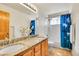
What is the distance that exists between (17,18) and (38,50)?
77 cm

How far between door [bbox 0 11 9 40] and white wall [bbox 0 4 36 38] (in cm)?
8

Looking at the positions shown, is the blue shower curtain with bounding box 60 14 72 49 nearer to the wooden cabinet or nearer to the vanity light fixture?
the wooden cabinet

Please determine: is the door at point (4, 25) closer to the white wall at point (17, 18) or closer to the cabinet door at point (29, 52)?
the white wall at point (17, 18)

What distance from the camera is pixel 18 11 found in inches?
84.2

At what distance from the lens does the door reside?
1.93 m

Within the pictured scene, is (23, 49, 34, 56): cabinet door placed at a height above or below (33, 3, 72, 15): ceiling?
below

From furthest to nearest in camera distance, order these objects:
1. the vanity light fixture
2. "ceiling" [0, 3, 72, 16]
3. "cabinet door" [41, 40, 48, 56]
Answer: "cabinet door" [41, 40, 48, 56]
the vanity light fixture
"ceiling" [0, 3, 72, 16]

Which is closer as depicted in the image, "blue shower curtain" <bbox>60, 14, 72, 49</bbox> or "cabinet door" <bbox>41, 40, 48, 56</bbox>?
"blue shower curtain" <bbox>60, 14, 72, 49</bbox>

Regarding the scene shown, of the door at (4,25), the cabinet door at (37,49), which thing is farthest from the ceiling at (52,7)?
the cabinet door at (37,49)

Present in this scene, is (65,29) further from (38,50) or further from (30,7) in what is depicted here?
(30,7)

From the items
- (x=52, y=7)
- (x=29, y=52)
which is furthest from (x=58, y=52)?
(x=52, y=7)

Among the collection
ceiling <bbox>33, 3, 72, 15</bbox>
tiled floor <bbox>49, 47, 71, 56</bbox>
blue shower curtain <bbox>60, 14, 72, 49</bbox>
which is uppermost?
ceiling <bbox>33, 3, 72, 15</bbox>

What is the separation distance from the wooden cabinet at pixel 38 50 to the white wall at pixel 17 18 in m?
0.45

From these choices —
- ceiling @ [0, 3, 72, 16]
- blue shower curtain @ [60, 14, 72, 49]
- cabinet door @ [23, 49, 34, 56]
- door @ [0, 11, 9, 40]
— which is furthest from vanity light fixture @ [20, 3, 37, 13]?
cabinet door @ [23, 49, 34, 56]
